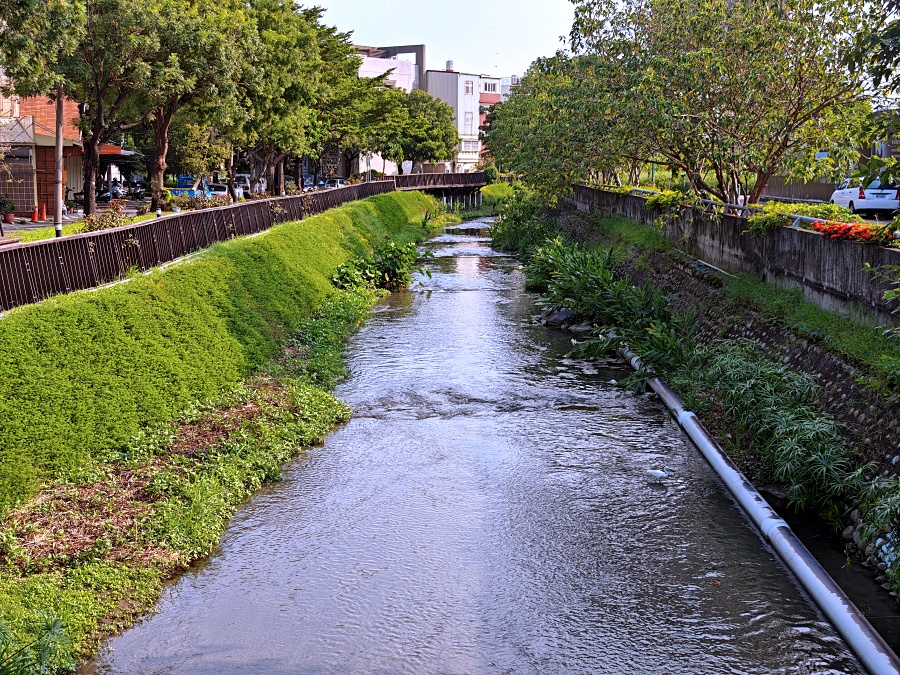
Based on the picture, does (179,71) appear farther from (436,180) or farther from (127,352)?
(436,180)

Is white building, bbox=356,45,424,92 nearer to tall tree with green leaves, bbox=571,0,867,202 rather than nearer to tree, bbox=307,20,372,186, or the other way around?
tree, bbox=307,20,372,186

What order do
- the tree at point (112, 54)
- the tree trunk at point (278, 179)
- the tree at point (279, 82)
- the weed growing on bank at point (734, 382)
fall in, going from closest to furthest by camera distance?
the weed growing on bank at point (734, 382)
the tree at point (112, 54)
the tree at point (279, 82)
the tree trunk at point (278, 179)

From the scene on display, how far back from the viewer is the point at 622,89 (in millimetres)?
22656

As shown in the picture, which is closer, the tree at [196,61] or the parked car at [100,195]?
the tree at [196,61]

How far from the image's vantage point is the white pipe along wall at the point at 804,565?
7969 millimetres

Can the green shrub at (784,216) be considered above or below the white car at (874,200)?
below

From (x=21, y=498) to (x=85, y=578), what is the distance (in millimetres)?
1383

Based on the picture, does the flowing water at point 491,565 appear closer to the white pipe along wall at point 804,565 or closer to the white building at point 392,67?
the white pipe along wall at point 804,565

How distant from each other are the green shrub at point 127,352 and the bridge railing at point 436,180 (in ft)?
149

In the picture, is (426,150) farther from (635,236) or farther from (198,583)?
(198,583)

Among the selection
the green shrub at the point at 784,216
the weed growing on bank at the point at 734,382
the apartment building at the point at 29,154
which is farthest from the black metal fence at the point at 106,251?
the apartment building at the point at 29,154

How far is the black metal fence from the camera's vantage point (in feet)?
41.0

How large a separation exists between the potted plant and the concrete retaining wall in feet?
80.6

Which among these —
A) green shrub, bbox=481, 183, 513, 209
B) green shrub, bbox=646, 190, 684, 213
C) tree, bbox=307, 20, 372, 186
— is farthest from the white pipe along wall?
green shrub, bbox=481, 183, 513, 209
